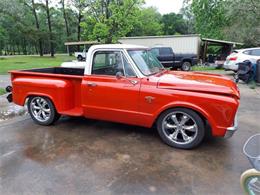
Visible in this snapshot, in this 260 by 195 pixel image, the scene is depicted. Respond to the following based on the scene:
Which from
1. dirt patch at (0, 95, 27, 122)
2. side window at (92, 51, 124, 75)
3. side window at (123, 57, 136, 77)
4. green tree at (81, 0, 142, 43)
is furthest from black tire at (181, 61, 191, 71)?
side window at (123, 57, 136, 77)

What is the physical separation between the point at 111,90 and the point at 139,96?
1.85 ft

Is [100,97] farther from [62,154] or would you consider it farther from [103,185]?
[103,185]

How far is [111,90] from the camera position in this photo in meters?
4.04

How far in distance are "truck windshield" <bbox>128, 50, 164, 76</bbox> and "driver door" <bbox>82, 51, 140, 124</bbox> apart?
19 centimetres

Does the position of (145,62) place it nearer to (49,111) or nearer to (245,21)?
(49,111)

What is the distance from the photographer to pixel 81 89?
428 centimetres

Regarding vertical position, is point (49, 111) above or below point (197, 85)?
below

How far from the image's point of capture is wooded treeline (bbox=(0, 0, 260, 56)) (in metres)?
21.4

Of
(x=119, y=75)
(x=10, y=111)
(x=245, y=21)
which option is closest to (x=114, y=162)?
(x=119, y=75)

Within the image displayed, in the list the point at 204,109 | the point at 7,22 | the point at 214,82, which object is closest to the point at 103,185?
the point at 204,109

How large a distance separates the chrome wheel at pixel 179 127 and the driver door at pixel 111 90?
60 cm

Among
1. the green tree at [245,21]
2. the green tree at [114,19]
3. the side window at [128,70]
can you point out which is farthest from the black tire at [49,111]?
the green tree at [245,21]

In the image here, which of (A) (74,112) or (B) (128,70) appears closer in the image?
(B) (128,70)

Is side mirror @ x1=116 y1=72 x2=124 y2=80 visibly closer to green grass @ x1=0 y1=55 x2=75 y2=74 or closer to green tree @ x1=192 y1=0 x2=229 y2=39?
green grass @ x1=0 y1=55 x2=75 y2=74
